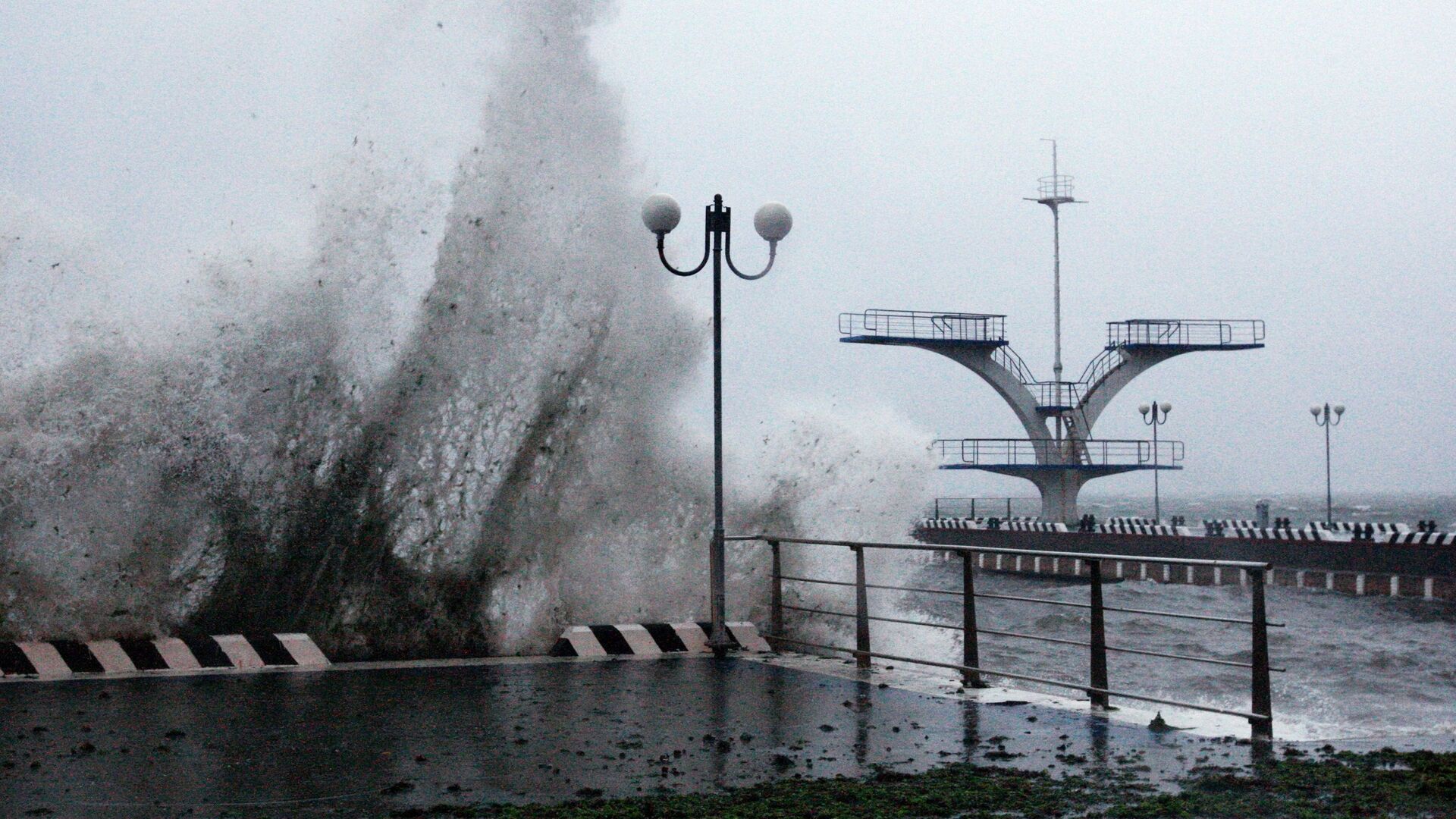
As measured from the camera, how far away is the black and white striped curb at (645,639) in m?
12.8

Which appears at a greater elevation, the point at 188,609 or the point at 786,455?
the point at 786,455

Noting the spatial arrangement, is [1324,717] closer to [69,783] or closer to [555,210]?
[555,210]

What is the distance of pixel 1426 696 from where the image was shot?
2039 cm

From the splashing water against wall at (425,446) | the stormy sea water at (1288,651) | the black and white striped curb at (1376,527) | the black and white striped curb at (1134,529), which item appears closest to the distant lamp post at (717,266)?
the splashing water against wall at (425,446)

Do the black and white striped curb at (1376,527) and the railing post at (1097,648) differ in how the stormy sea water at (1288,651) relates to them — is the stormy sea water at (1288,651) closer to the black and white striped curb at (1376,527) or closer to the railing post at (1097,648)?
the railing post at (1097,648)

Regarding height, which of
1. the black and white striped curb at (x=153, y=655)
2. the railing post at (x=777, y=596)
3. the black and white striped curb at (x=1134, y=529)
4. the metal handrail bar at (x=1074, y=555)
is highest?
the metal handrail bar at (x=1074, y=555)

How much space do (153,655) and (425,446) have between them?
4.51 meters

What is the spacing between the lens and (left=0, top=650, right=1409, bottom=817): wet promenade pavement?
670 cm

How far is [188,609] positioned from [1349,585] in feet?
102

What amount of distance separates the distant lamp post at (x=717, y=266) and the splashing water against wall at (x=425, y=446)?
2468mm

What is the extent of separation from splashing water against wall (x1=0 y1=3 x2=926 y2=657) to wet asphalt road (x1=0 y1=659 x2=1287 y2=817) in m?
3.17

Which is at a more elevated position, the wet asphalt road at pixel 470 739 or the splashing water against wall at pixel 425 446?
the splashing water against wall at pixel 425 446

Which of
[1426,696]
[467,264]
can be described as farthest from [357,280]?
[1426,696]

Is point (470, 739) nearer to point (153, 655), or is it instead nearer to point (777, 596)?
point (153, 655)
